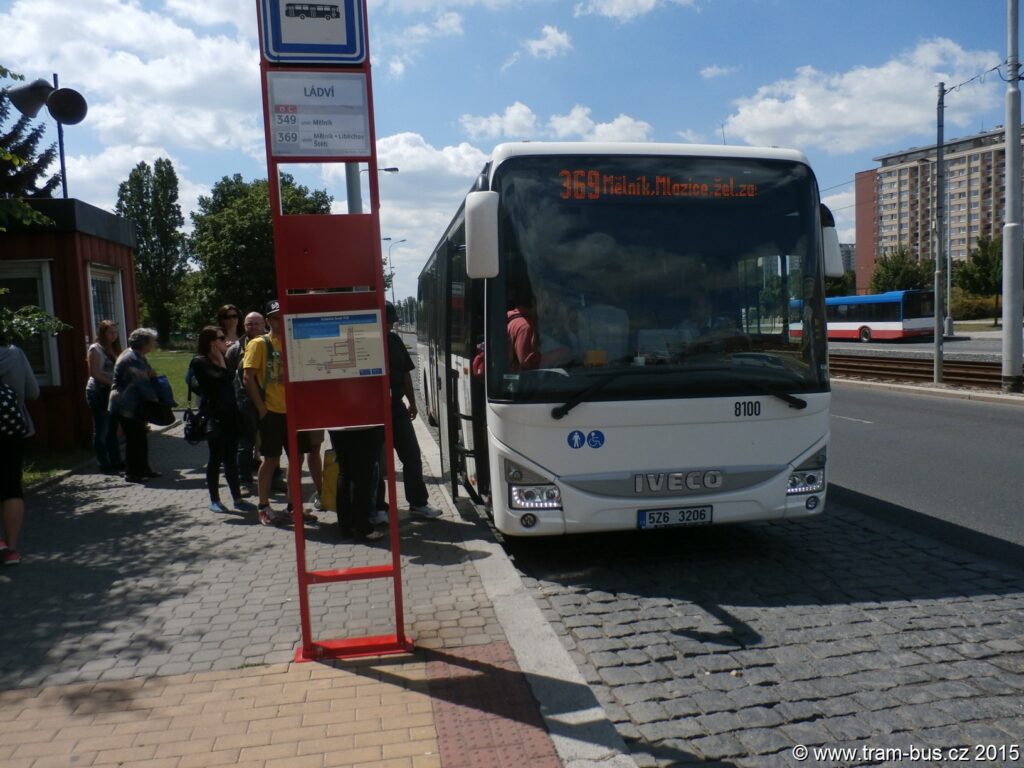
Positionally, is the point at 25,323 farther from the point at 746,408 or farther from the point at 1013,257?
the point at 1013,257

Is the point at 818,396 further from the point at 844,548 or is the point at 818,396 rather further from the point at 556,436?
the point at 556,436

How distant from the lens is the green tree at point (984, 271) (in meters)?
65.5

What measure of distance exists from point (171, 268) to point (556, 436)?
9633cm

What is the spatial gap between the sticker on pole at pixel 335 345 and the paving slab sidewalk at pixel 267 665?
4.87ft

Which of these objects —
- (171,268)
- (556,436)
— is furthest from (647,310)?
(171,268)

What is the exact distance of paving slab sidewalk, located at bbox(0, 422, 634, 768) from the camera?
355 cm

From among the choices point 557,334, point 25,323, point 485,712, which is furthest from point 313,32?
point 25,323

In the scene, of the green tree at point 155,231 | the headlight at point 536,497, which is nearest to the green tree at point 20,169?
the headlight at point 536,497

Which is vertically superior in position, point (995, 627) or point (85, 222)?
point (85, 222)

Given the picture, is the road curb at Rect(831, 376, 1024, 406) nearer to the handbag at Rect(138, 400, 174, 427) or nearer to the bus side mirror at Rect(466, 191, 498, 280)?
the bus side mirror at Rect(466, 191, 498, 280)

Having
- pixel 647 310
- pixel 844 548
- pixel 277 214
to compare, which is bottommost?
pixel 844 548

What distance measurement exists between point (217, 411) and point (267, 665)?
4282mm

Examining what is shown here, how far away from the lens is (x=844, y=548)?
6617 mm

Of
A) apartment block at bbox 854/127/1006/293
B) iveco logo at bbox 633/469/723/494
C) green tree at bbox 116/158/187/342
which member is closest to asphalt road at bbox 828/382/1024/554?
iveco logo at bbox 633/469/723/494
